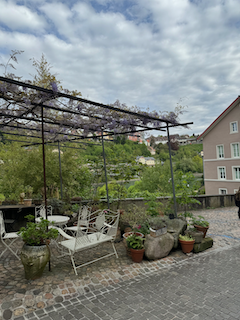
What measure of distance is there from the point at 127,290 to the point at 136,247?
3.21 ft

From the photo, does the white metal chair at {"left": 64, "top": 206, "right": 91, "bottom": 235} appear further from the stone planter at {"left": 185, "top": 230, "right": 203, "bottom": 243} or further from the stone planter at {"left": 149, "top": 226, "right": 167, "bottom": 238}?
the stone planter at {"left": 185, "top": 230, "right": 203, "bottom": 243}

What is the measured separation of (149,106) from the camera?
479 centimetres

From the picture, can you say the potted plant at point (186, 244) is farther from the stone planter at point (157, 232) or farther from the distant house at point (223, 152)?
the distant house at point (223, 152)

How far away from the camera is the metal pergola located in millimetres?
3342

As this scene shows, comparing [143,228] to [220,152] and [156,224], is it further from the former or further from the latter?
[220,152]

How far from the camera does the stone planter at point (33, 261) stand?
2.94 m

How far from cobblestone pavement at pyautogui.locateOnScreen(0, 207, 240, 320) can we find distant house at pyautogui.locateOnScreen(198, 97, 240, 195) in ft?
58.9

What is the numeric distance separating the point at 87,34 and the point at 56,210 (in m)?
4.68

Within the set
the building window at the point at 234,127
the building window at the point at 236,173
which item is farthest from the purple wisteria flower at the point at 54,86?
the building window at the point at 236,173

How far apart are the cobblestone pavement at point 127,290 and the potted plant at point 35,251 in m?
0.15

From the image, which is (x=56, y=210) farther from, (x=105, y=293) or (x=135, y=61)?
(x=135, y=61)

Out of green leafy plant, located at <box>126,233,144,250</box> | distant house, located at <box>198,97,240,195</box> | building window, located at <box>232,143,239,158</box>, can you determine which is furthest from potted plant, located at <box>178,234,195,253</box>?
building window, located at <box>232,143,239,158</box>

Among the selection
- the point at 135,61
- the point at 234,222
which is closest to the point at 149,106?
the point at 135,61

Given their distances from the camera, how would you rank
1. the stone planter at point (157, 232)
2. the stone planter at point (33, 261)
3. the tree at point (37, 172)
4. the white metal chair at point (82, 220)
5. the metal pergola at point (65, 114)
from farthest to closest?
the tree at point (37, 172), the white metal chair at point (82, 220), the stone planter at point (157, 232), the metal pergola at point (65, 114), the stone planter at point (33, 261)
